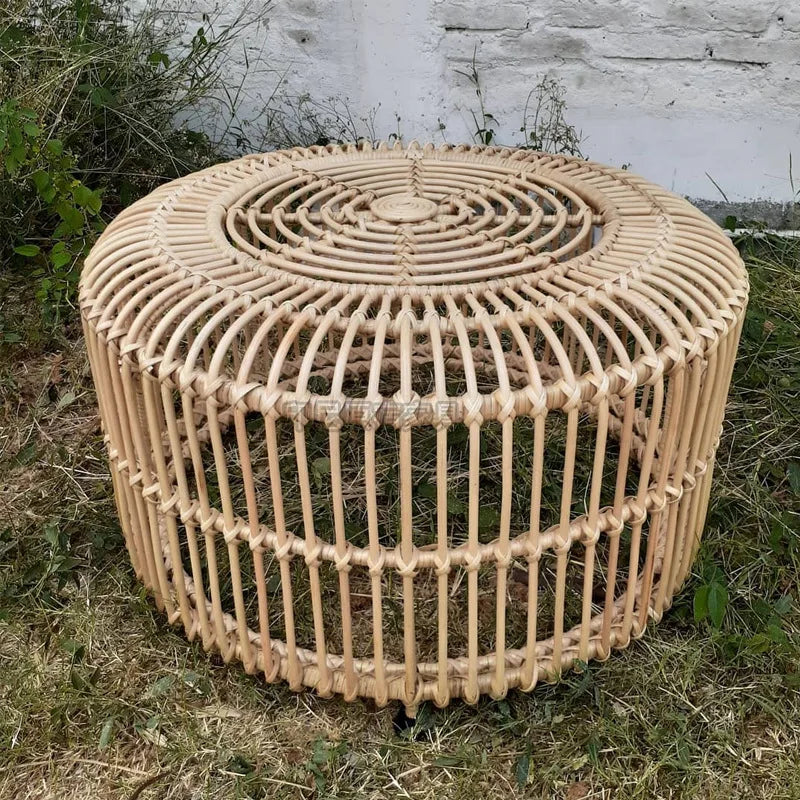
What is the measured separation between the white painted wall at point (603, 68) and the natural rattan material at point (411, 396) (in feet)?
2.79

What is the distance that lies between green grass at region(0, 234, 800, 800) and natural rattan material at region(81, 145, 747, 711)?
8 cm

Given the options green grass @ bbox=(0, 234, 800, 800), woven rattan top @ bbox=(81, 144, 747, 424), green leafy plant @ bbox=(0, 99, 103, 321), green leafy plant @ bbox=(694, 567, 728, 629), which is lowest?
green grass @ bbox=(0, 234, 800, 800)

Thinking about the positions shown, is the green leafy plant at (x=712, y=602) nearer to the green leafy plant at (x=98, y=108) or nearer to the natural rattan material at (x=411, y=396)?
the natural rattan material at (x=411, y=396)

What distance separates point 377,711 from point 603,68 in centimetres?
197

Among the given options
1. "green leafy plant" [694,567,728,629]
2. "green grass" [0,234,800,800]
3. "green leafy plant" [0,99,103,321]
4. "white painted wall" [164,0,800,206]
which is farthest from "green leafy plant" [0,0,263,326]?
"green leafy plant" [694,567,728,629]

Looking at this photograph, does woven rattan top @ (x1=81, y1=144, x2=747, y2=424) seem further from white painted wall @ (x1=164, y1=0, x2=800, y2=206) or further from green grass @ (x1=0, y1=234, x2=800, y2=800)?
white painted wall @ (x1=164, y1=0, x2=800, y2=206)

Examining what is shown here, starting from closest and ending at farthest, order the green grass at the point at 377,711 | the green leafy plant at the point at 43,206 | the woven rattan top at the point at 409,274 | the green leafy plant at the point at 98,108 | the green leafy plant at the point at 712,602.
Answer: the woven rattan top at the point at 409,274 → the green grass at the point at 377,711 → the green leafy plant at the point at 712,602 → the green leafy plant at the point at 43,206 → the green leafy plant at the point at 98,108

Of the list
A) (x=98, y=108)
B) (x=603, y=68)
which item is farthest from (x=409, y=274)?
(x=98, y=108)

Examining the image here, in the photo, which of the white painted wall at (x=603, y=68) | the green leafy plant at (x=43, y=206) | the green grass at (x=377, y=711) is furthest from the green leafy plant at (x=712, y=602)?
the green leafy plant at (x=43, y=206)

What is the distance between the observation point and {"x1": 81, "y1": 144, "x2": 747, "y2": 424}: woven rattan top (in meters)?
1.15

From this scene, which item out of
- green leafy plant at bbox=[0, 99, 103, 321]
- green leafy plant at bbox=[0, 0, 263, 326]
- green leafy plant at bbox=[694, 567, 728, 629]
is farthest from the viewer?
green leafy plant at bbox=[0, 0, 263, 326]

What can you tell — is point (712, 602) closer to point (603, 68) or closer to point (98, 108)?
point (603, 68)

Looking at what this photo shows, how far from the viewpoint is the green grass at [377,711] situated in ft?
4.37

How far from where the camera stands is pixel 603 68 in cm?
255
